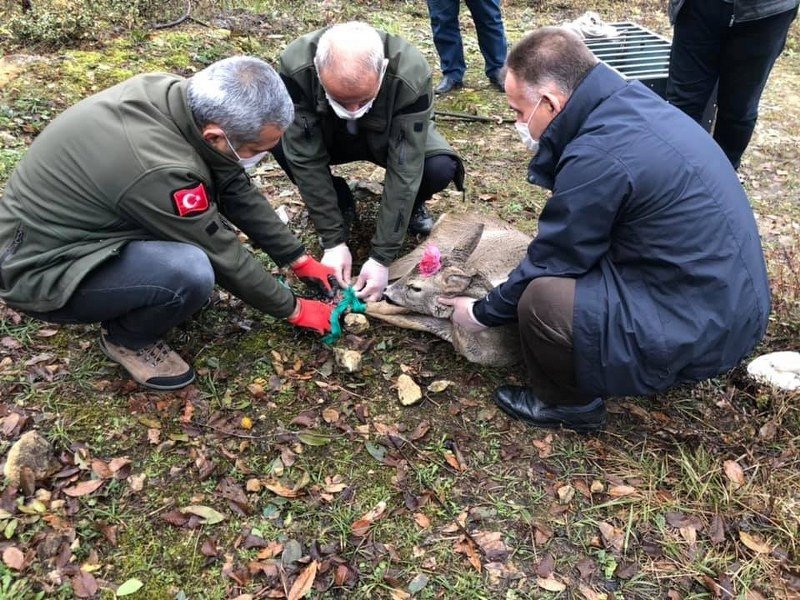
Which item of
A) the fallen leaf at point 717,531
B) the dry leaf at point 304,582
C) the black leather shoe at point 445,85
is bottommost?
the fallen leaf at point 717,531

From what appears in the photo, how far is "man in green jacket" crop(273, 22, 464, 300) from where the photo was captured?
3.04 m

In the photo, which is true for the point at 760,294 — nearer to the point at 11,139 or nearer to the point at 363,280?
the point at 363,280

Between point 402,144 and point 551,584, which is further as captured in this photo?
point 402,144

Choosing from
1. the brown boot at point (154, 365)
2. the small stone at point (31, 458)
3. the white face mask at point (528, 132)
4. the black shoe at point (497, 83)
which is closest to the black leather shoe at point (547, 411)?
the white face mask at point (528, 132)

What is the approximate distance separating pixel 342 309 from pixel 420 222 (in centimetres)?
103

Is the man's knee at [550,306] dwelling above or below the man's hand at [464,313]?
above

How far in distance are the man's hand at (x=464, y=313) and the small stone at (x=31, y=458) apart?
6.10 feet

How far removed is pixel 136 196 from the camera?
2.27 meters

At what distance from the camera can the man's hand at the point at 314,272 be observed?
3225mm

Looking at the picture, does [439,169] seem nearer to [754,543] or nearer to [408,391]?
[408,391]

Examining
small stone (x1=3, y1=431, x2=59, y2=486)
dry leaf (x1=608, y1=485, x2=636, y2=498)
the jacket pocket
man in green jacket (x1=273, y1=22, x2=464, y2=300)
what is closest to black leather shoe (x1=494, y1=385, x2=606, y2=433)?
dry leaf (x1=608, y1=485, x2=636, y2=498)

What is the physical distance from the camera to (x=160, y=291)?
249 cm

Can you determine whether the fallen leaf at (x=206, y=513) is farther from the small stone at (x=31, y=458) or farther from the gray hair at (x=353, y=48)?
the gray hair at (x=353, y=48)

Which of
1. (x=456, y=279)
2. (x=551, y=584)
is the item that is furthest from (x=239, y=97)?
(x=551, y=584)
